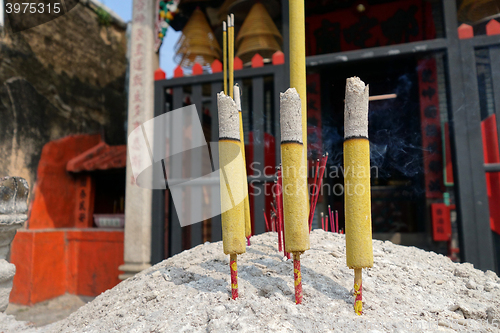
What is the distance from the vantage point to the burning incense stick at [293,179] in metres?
1.36

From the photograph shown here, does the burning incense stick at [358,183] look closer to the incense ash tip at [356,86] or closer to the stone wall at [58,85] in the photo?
the incense ash tip at [356,86]

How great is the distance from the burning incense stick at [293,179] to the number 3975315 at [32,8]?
530 centimetres

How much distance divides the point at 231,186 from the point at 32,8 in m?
5.45

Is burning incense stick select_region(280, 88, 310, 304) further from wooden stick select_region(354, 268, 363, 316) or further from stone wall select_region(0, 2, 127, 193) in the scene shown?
stone wall select_region(0, 2, 127, 193)

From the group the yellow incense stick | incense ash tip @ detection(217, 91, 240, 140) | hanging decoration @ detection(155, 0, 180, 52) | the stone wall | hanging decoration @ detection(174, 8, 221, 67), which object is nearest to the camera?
incense ash tip @ detection(217, 91, 240, 140)

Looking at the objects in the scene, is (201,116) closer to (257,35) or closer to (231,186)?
(257,35)

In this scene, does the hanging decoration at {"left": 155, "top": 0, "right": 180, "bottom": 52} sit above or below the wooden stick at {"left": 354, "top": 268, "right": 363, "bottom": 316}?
above

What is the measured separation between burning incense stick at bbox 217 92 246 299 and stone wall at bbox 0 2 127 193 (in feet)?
14.1

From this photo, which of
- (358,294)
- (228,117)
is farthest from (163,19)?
(358,294)

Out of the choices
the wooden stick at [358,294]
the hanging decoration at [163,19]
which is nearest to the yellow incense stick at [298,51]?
the wooden stick at [358,294]

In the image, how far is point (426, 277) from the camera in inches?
71.3

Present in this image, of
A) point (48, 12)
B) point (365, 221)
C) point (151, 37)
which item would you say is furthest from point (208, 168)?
point (48, 12)

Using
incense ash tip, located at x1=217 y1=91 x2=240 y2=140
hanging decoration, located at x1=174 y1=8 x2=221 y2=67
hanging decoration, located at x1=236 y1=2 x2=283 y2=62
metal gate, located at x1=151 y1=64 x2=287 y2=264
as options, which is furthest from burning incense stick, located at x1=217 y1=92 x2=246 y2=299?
hanging decoration, located at x1=174 y1=8 x2=221 y2=67

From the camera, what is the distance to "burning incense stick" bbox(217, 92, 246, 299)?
145 cm
